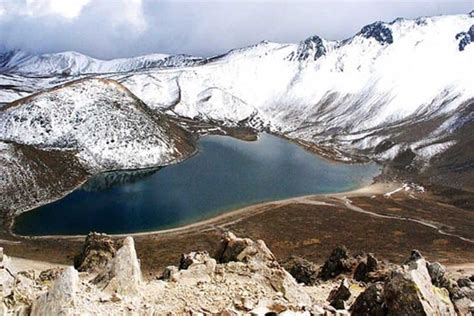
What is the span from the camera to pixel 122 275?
22906 mm

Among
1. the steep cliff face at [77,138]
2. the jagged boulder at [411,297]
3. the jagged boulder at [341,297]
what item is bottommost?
the jagged boulder at [341,297]

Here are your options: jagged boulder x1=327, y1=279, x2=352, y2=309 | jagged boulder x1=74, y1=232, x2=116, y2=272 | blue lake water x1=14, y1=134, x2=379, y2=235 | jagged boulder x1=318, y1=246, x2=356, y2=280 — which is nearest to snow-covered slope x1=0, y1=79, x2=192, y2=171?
blue lake water x1=14, y1=134, x2=379, y2=235

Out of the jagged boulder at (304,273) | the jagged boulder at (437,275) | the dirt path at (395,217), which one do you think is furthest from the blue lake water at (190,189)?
the jagged boulder at (437,275)

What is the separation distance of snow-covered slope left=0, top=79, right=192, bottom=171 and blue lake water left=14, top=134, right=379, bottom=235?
6.04 metres

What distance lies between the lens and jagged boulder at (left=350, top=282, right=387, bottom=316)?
74.9 ft

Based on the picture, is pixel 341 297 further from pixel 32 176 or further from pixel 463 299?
pixel 32 176

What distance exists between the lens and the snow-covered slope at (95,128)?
118938 mm

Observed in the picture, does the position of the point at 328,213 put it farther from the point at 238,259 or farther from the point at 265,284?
the point at 265,284

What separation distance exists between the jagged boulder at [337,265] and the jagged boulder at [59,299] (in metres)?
27.8

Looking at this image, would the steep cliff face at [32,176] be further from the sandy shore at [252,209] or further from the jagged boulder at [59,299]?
the jagged boulder at [59,299]

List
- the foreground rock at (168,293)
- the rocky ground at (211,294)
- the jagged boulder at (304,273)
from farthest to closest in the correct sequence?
the jagged boulder at (304,273), the rocky ground at (211,294), the foreground rock at (168,293)

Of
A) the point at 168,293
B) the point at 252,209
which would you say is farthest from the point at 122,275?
the point at 252,209

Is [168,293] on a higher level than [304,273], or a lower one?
higher

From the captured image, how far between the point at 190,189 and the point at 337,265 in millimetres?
59020
